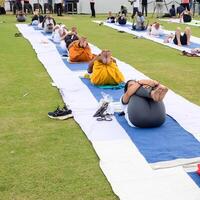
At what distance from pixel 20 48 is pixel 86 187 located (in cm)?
893

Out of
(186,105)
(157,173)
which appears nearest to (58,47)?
(186,105)

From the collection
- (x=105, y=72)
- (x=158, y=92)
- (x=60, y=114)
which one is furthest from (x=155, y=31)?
(x=158, y=92)

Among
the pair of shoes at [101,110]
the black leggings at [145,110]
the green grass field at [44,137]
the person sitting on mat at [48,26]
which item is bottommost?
the green grass field at [44,137]

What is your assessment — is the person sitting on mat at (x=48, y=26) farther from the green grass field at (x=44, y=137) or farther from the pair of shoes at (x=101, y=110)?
the pair of shoes at (x=101, y=110)

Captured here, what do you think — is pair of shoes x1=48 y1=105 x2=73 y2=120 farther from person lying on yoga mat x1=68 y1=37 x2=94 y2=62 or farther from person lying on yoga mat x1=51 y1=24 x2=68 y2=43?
person lying on yoga mat x1=51 y1=24 x2=68 y2=43

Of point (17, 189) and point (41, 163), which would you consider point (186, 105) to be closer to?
point (41, 163)

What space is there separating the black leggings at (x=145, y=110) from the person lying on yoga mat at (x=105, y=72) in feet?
6.94

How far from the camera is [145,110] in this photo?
506 centimetres

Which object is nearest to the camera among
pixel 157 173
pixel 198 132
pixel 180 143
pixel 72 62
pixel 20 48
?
pixel 157 173

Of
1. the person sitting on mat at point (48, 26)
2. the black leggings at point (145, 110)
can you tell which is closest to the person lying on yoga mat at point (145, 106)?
the black leggings at point (145, 110)

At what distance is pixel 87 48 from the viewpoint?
985 cm

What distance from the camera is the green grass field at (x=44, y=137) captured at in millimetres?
3721

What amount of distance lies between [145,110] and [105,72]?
2.26 metres

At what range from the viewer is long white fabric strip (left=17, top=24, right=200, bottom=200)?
362cm
